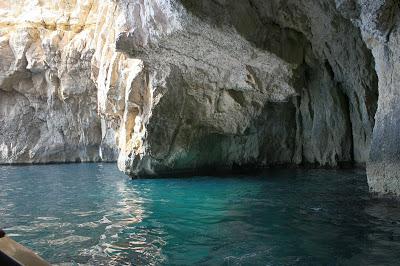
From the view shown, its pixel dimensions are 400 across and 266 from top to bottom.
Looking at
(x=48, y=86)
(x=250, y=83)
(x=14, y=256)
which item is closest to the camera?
(x=14, y=256)

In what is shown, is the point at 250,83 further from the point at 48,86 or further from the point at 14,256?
the point at 48,86

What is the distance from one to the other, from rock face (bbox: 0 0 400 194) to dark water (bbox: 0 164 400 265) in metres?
1.75

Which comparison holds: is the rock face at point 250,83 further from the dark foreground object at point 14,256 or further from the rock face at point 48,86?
the dark foreground object at point 14,256

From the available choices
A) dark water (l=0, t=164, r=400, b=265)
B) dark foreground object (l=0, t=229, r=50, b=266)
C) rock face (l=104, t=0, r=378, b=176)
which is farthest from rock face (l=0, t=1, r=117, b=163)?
dark foreground object (l=0, t=229, r=50, b=266)

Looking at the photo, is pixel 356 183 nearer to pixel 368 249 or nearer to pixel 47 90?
pixel 368 249

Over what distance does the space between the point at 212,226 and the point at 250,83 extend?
8917 millimetres

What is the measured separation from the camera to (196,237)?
6.51 m

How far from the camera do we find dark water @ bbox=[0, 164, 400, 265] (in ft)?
17.9

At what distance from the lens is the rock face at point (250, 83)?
29.1 feet

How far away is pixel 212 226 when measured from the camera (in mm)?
7305

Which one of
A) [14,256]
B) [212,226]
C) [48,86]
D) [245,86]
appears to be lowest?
[212,226]

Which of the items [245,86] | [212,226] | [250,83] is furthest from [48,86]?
[212,226]

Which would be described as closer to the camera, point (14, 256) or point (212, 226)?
point (14, 256)

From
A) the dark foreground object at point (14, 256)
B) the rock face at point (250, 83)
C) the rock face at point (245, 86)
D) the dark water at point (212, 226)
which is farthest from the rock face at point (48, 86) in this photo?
the dark foreground object at point (14, 256)
